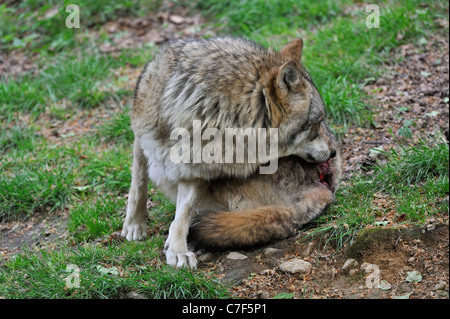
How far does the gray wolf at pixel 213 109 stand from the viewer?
3.85m

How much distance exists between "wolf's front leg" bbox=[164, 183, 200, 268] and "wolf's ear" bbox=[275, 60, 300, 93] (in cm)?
105

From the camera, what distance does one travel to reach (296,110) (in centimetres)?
399

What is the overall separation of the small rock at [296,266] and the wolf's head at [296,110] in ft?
2.93

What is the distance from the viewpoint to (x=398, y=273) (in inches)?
134

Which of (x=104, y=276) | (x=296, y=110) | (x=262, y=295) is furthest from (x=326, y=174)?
(x=104, y=276)

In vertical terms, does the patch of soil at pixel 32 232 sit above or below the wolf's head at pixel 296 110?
below

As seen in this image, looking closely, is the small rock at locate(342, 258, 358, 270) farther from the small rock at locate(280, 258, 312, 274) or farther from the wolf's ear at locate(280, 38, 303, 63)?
the wolf's ear at locate(280, 38, 303, 63)

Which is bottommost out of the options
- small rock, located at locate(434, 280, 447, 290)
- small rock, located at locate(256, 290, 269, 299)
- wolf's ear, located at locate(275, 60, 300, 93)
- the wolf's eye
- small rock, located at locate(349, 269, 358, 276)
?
small rock, located at locate(256, 290, 269, 299)

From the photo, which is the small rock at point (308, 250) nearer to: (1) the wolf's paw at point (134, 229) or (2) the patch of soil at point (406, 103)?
(2) the patch of soil at point (406, 103)

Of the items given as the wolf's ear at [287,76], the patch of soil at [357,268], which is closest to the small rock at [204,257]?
the patch of soil at [357,268]

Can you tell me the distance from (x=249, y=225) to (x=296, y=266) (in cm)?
46

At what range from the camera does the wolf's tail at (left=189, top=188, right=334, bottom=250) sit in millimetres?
3804

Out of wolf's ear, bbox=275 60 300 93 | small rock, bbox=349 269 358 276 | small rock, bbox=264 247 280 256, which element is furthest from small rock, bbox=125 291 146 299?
wolf's ear, bbox=275 60 300 93
